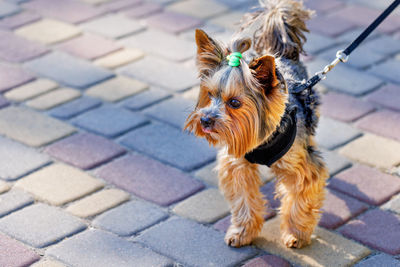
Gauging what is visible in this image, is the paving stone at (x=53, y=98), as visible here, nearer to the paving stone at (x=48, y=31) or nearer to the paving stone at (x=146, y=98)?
the paving stone at (x=146, y=98)

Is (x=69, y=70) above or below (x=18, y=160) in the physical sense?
above

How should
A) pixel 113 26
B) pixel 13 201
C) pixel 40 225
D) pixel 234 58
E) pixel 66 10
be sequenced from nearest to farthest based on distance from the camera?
pixel 234 58 < pixel 40 225 < pixel 13 201 < pixel 113 26 < pixel 66 10

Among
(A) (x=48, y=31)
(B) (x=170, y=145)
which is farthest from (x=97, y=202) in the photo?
(A) (x=48, y=31)

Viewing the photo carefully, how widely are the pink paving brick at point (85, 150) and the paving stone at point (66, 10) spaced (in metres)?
2.29

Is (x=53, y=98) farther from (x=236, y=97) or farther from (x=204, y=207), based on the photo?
(x=236, y=97)

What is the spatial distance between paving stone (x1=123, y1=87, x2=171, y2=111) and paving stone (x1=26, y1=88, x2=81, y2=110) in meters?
0.48

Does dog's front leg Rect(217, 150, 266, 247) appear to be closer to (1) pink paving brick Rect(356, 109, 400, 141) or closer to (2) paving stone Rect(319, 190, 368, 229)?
(2) paving stone Rect(319, 190, 368, 229)

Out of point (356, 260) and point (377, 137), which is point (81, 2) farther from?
point (356, 260)

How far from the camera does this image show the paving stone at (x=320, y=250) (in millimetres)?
4160

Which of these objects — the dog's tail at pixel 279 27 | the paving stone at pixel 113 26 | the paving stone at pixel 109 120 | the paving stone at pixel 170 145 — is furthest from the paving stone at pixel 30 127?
the dog's tail at pixel 279 27

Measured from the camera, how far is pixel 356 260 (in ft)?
13.6

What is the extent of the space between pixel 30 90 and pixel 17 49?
86 centimetres

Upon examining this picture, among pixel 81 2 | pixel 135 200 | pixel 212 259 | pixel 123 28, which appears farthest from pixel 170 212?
pixel 81 2

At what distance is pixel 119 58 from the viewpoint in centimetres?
654
